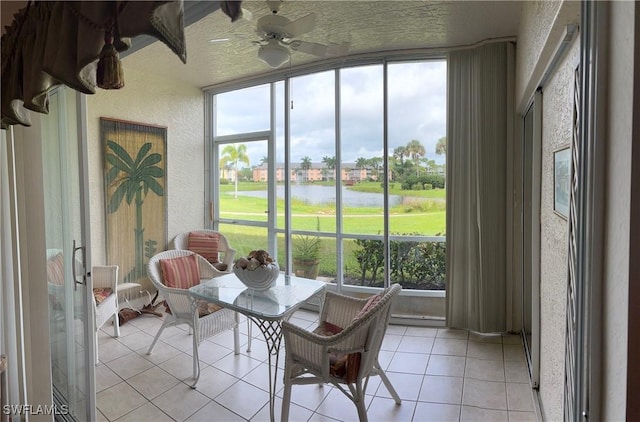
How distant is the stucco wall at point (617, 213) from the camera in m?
0.71

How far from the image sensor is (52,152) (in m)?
2.06

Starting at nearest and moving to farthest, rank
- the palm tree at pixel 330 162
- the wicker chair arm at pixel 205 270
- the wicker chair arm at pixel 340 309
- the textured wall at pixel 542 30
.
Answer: the textured wall at pixel 542 30, the wicker chair arm at pixel 340 309, the wicker chair arm at pixel 205 270, the palm tree at pixel 330 162

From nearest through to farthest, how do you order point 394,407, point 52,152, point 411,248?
point 52,152
point 394,407
point 411,248

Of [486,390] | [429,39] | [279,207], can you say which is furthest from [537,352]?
[279,207]

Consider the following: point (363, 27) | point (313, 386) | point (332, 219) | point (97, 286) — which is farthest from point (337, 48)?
point (97, 286)

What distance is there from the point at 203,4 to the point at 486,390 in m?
2.88

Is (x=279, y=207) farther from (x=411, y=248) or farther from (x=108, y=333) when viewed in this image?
(x=108, y=333)

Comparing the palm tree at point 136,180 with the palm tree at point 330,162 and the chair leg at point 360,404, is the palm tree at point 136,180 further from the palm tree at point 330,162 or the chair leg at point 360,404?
the chair leg at point 360,404

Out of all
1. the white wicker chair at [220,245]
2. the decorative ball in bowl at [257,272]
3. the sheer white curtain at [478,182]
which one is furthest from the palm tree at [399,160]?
the white wicker chair at [220,245]

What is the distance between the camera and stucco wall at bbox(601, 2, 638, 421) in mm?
713

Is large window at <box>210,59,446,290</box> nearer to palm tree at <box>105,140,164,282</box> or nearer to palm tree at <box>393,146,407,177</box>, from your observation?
palm tree at <box>393,146,407,177</box>

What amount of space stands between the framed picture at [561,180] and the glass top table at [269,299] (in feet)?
5.09

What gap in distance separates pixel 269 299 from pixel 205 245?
2.37 metres

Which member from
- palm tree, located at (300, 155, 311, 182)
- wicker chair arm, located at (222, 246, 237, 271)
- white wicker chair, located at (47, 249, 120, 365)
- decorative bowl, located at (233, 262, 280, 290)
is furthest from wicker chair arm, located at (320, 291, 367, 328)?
wicker chair arm, located at (222, 246, 237, 271)
